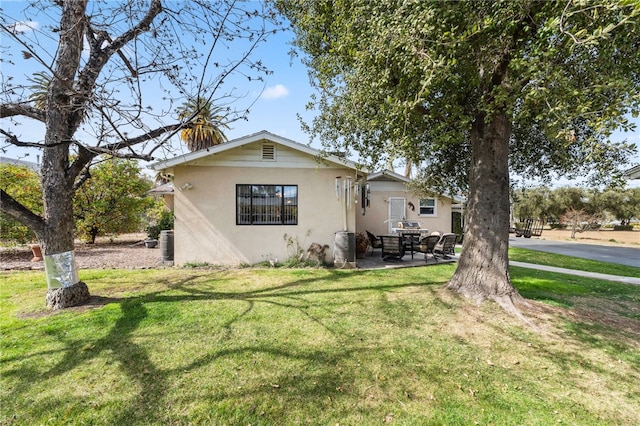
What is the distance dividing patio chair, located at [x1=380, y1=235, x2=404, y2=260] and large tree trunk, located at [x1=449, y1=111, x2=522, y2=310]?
14.2 feet

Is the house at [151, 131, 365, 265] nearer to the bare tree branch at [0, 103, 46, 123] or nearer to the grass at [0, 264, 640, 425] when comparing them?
the grass at [0, 264, 640, 425]

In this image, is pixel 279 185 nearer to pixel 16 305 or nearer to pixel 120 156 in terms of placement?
pixel 120 156

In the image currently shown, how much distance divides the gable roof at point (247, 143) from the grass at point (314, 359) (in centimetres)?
407

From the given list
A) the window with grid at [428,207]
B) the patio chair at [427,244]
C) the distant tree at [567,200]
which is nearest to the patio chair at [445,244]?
the patio chair at [427,244]

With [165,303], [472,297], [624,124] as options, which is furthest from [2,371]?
[624,124]

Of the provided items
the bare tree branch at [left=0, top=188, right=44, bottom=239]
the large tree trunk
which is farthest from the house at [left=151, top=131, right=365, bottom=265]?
the large tree trunk

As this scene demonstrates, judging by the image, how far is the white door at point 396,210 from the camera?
16.7m

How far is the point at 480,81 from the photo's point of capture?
5.22m

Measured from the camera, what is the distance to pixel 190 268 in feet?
30.2

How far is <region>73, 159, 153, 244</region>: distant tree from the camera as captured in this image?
46.5 ft

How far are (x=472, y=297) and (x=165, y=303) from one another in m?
6.18

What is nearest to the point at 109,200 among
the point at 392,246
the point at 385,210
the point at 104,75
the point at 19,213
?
the point at 19,213

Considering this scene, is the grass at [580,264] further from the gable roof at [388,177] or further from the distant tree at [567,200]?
the distant tree at [567,200]

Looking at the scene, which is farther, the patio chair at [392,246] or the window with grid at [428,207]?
the window with grid at [428,207]
